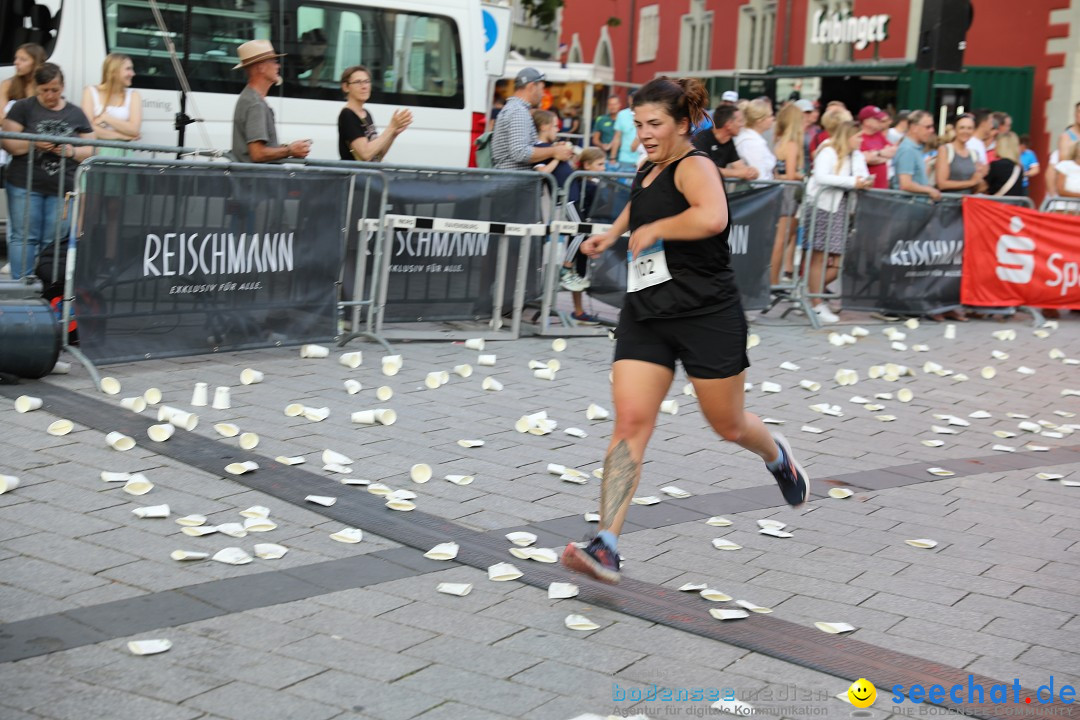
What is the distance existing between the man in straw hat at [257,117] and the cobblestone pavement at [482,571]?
141cm

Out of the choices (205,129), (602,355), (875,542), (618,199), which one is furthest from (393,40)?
(875,542)

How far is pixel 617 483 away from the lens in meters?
4.69

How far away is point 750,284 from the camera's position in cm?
1145

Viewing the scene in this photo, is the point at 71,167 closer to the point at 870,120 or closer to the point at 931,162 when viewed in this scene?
the point at 870,120

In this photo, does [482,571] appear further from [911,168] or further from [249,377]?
[911,168]

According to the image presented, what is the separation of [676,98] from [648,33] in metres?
42.3

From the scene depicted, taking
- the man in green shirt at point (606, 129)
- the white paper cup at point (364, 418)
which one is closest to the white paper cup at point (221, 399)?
the white paper cup at point (364, 418)

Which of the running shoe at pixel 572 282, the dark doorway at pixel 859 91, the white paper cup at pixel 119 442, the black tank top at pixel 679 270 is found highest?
the dark doorway at pixel 859 91

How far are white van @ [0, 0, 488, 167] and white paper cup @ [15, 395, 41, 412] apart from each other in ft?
19.4

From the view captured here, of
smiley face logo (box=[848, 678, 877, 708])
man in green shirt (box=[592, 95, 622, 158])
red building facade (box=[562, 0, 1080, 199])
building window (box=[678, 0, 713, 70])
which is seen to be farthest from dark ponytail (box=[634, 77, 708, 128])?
building window (box=[678, 0, 713, 70])

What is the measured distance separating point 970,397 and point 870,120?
219 inches

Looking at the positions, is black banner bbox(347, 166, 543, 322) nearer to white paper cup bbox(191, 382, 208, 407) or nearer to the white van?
white paper cup bbox(191, 382, 208, 407)

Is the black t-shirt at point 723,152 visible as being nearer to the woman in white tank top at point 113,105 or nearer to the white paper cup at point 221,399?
the woman in white tank top at point 113,105

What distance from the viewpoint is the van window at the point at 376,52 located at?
43.6ft
